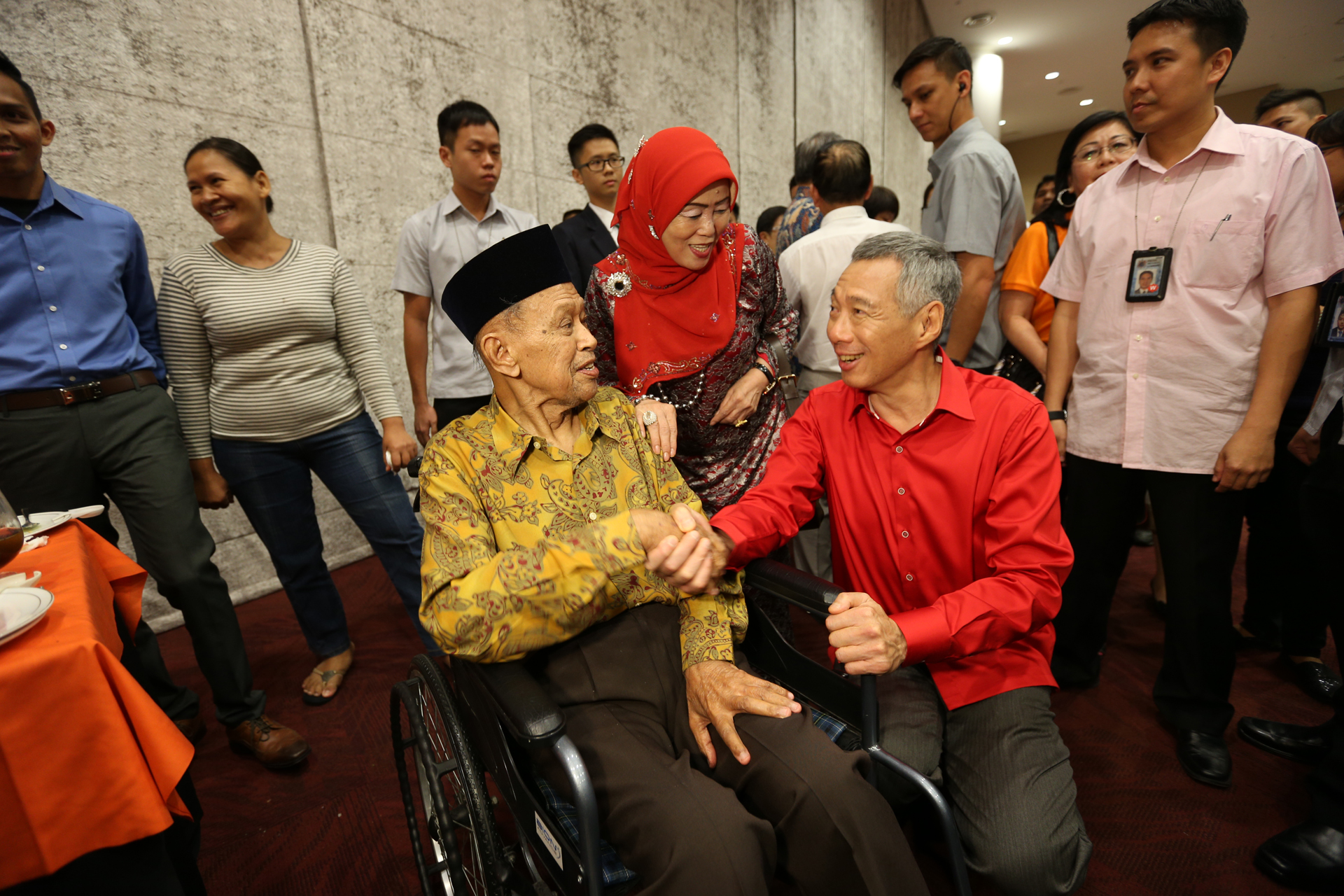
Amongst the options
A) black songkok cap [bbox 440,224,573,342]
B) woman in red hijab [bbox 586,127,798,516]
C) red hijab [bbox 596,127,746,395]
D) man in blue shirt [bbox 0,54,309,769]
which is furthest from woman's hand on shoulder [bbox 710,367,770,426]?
man in blue shirt [bbox 0,54,309,769]

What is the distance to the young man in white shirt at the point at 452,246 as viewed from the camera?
8.73 feet

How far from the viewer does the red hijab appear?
175cm

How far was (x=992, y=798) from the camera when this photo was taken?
4.01 ft

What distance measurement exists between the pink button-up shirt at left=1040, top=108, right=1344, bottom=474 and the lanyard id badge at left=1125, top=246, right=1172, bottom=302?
20mm

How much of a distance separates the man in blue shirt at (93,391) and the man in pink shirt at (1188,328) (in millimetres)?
2737

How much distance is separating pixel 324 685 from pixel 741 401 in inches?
80.7

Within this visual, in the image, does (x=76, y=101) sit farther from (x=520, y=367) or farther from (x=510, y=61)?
(x=520, y=367)

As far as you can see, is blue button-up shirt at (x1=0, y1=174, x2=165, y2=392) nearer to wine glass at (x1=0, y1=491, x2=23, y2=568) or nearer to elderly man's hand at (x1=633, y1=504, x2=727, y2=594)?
wine glass at (x1=0, y1=491, x2=23, y2=568)

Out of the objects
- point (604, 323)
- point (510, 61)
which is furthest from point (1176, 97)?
point (510, 61)

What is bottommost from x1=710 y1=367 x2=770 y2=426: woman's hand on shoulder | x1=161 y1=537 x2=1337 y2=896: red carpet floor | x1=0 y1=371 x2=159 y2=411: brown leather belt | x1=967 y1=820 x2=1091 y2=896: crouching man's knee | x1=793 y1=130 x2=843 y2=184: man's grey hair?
x1=161 y1=537 x2=1337 y2=896: red carpet floor

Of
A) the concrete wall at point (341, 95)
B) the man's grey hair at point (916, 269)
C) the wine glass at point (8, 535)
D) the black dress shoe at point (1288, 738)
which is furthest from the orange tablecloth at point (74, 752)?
the black dress shoe at point (1288, 738)

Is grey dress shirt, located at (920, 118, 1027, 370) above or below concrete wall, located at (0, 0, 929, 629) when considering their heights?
below

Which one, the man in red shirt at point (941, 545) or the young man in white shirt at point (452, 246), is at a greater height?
the young man in white shirt at point (452, 246)

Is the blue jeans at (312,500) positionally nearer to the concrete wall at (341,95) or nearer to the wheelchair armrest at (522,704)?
the concrete wall at (341,95)
